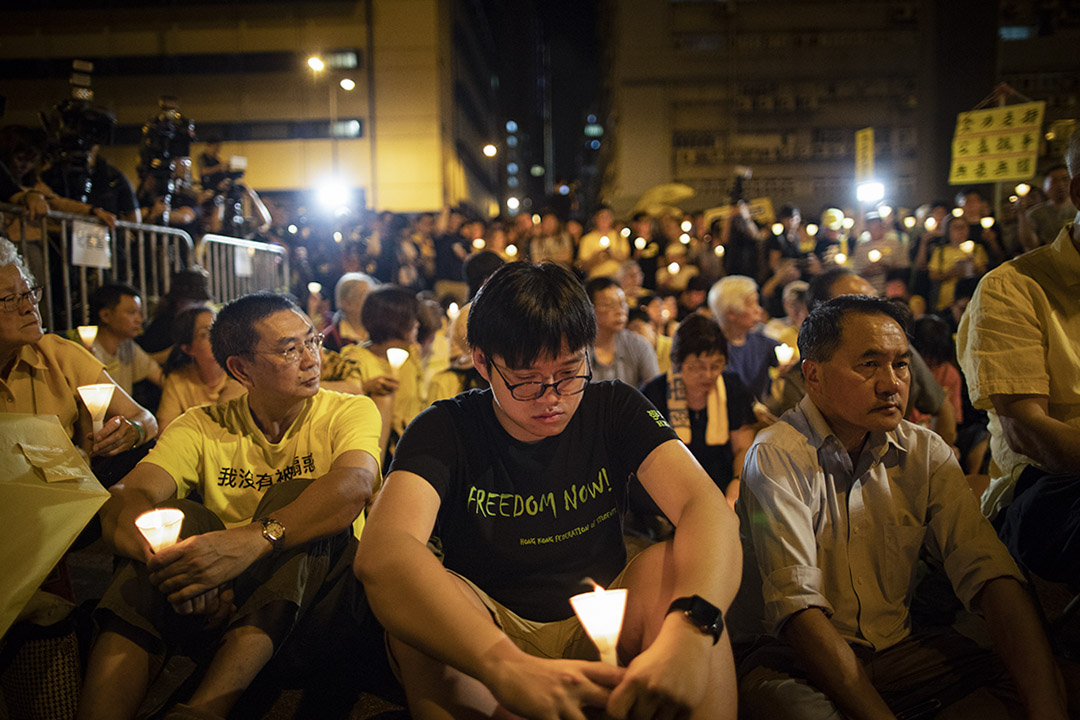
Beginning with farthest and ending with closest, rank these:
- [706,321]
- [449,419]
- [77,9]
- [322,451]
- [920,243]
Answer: [77,9] → [920,243] → [706,321] → [322,451] → [449,419]

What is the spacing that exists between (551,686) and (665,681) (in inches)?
9.1

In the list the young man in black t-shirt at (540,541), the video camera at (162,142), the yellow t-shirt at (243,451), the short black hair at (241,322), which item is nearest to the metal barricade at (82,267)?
the video camera at (162,142)

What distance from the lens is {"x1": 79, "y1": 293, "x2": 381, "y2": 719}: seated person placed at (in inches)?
81.0

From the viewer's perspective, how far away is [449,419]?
6.61ft

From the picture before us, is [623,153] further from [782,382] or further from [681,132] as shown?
[782,382]

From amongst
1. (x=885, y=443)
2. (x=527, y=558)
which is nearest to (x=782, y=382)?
(x=885, y=443)

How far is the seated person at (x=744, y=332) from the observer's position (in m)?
5.41

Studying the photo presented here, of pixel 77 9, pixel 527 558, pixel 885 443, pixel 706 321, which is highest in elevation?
pixel 77 9

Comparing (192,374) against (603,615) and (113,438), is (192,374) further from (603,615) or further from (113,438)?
(603,615)

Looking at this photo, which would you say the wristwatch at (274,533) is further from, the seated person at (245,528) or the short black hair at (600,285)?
the short black hair at (600,285)

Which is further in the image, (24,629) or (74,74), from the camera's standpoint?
(74,74)

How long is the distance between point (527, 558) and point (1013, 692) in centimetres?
141

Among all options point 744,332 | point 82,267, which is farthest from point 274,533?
point 82,267

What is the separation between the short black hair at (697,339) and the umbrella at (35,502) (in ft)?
9.47
